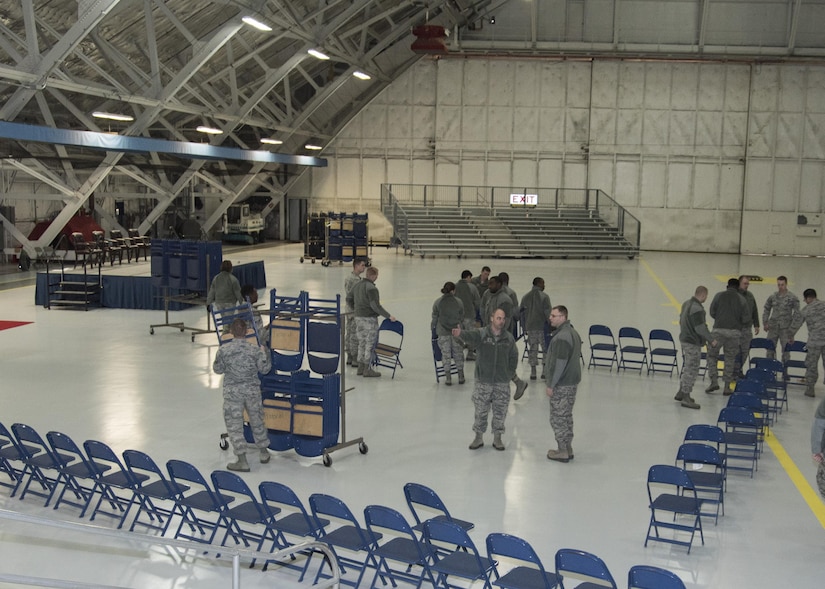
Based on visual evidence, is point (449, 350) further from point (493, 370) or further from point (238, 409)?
point (238, 409)

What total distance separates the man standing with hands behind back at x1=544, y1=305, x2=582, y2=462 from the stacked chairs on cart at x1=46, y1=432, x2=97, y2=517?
482 cm

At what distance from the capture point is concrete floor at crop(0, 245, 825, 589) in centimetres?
728

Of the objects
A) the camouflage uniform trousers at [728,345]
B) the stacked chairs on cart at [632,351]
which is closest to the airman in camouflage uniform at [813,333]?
the camouflage uniform trousers at [728,345]

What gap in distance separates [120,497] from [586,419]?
6173mm

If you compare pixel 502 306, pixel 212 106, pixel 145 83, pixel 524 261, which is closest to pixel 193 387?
pixel 502 306

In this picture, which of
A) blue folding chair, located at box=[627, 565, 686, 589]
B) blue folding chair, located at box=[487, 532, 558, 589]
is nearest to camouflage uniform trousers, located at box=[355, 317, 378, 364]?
blue folding chair, located at box=[487, 532, 558, 589]

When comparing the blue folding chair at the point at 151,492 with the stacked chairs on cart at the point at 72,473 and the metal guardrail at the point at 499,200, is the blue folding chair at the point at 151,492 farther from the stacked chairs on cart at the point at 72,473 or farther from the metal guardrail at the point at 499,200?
the metal guardrail at the point at 499,200

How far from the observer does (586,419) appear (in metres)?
11.7

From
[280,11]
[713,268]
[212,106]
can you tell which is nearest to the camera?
[280,11]

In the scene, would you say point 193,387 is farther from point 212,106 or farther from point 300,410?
point 212,106

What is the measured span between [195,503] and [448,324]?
635 centimetres

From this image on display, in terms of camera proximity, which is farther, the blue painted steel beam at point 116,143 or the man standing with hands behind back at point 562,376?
the blue painted steel beam at point 116,143

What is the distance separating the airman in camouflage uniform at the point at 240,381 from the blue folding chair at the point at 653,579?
5.06 m

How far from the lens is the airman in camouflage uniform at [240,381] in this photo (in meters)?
9.38
